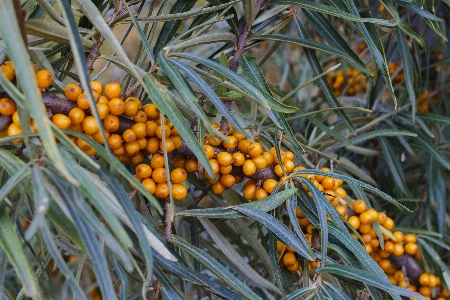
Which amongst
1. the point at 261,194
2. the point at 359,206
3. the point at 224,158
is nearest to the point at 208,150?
the point at 224,158

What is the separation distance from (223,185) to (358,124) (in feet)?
1.98

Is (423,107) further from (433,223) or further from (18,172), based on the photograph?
(18,172)

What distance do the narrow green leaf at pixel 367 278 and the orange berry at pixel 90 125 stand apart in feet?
1.21

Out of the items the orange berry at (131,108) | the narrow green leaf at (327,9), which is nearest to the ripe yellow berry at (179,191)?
the orange berry at (131,108)

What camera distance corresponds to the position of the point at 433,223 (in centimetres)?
126

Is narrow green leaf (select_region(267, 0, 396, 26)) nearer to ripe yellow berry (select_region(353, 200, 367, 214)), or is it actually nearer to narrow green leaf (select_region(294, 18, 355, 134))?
narrow green leaf (select_region(294, 18, 355, 134))

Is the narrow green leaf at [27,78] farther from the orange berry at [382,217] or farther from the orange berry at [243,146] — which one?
the orange berry at [382,217]

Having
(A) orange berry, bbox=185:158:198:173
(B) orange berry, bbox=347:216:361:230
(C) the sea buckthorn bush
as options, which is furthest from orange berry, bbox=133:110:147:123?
(B) orange berry, bbox=347:216:361:230

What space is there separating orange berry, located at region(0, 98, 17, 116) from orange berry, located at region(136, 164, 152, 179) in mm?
175

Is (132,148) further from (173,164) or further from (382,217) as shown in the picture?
(382,217)

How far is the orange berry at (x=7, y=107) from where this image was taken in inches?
20.4

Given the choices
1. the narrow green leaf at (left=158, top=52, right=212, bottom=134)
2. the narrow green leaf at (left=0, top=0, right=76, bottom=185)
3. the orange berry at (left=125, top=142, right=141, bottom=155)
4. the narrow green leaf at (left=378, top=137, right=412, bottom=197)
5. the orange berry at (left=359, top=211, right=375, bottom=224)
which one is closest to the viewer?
the narrow green leaf at (left=0, top=0, right=76, bottom=185)

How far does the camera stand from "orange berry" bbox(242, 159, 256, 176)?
0.68 metres

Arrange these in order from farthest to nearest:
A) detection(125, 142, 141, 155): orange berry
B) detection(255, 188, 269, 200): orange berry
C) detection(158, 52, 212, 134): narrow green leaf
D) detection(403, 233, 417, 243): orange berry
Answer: detection(403, 233, 417, 243): orange berry → detection(255, 188, 269, 200): orange berry → detection(125, 142, 141, 155): orange berry → detection(158, 52, 212, 134): narrow green leaf
